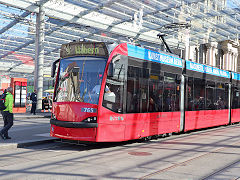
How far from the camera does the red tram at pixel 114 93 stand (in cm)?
869

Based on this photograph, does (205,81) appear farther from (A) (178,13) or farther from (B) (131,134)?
(A) (178,13)

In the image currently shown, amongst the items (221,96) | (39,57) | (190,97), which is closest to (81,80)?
(190,97)

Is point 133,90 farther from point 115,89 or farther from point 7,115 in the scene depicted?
point 7,115

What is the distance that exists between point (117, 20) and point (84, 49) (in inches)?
894

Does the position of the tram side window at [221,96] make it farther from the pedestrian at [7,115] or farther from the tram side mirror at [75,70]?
the pedestrian at [7,115]

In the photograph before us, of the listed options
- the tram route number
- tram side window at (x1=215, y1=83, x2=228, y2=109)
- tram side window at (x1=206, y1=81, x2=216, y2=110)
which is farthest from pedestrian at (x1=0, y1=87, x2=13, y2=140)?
tram side window at (x1=215, y1=83, x2=228, y2=109)

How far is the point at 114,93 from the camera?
29.4 ft

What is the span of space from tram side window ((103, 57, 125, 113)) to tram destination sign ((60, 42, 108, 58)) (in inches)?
18.1

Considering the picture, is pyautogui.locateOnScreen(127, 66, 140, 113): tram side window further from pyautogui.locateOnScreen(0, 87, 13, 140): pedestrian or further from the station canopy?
the station canopy

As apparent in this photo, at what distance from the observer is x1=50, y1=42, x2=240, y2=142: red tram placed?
28.5 feet

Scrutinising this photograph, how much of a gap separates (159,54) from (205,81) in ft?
14.2

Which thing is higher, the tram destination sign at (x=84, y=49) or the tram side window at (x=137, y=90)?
the tram destination sign at (x=84, y=49)

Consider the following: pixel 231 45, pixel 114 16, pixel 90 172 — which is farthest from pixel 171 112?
pixel 231 45

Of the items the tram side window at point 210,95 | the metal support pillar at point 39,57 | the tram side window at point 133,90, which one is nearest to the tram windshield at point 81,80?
the tram side window at point 133,90
